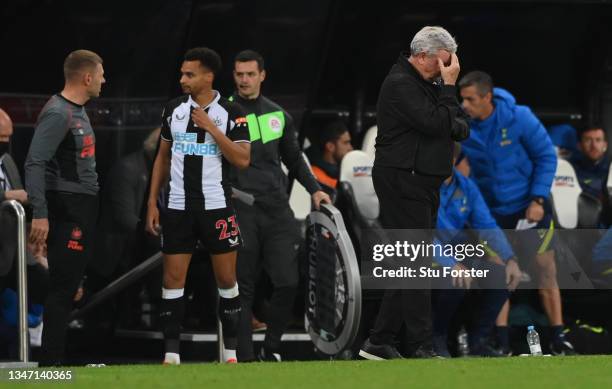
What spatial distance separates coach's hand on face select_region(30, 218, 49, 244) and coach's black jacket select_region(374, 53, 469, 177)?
5.73ft

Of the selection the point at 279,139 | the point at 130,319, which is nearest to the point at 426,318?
the point at 279,139

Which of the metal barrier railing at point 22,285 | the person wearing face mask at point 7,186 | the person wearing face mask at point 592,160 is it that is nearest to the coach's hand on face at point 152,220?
the metal barrier railing at point 22,285

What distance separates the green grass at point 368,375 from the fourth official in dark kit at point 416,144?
0.43 m

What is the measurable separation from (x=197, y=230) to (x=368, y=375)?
1.67 metres

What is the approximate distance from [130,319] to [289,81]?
196cm

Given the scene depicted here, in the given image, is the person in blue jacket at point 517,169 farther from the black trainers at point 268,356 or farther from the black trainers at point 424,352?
the black trainers at point 424,352

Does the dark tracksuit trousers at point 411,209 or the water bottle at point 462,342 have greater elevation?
the dark tracksuit trousers at point 411,209

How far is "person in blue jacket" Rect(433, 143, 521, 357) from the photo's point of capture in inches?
404

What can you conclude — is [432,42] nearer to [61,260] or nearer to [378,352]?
[378,352]

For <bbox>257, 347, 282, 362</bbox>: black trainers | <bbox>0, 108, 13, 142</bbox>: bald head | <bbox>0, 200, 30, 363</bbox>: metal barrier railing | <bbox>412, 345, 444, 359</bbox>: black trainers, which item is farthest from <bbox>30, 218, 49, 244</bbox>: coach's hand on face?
<bbox>412, 345, 444, 359</bbox>: black trainers

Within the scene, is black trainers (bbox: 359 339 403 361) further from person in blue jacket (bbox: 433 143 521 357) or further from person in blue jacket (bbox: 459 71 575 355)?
person in blue jacket (bbox: 459 71 575 355)

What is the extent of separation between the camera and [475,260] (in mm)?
10453

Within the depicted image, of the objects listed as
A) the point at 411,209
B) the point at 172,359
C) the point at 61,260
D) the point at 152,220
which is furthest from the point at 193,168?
the point at 411,209

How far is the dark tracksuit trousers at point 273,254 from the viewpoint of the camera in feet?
31.3
